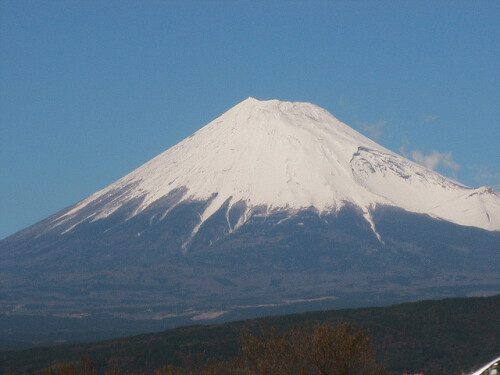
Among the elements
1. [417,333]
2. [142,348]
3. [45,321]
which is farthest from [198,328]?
[45,321]

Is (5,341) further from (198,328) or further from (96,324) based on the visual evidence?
(198,328)

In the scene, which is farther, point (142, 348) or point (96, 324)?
point (96, 324)

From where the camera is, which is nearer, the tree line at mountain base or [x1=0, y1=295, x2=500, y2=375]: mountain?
the tree line at mountain base

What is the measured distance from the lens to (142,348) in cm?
7100

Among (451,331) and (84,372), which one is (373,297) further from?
(84,372)

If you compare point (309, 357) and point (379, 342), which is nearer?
point (309, 357)

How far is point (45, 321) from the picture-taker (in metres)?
165

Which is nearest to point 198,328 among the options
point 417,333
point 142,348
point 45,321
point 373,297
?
point 142,348

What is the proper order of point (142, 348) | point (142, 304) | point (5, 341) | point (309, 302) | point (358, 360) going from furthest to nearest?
point (142, 304) < point (309, 302) < point (5, 341) < point (142, 348) < point (358, 360)

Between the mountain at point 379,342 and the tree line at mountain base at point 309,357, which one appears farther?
the mountain at point 379,342

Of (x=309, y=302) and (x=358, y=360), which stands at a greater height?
(x=309, y=302)

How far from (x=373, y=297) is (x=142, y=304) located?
138 feet

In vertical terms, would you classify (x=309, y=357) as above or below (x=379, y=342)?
below

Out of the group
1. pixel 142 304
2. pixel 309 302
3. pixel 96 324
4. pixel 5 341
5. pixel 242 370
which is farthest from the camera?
pixel 142 304
